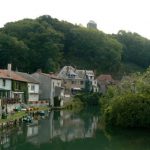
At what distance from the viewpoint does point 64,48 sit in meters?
144

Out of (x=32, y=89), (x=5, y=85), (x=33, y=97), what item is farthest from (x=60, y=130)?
(x=33, y=97)

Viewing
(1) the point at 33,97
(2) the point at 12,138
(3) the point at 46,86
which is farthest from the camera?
(3) the point at 46,86

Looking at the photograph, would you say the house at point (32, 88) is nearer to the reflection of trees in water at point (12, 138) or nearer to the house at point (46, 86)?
the house at point (46, 86)

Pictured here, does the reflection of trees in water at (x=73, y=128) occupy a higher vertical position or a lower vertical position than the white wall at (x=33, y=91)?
lower

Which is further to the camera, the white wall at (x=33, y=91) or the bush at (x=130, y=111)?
the white wall at (x=33, y=91)

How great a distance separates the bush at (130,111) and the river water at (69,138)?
133 centimetres

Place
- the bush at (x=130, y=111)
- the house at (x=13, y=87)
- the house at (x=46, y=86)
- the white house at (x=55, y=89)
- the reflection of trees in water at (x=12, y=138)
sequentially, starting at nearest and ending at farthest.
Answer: the reflection of trees in water at (x=12, y=138)
the bush at (x=130, y=111)
the house at (x=13, y=87)
the house at (x=46, y=86)
the white house at (x=55, y=89)

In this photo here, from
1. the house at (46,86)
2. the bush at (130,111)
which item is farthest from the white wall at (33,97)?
the bush at (130,111)

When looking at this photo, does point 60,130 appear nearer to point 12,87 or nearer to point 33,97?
point 12,87

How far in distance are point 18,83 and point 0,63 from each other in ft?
121

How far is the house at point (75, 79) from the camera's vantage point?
359ft

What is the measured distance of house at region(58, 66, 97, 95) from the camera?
10956 cm

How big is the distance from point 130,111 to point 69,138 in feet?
33.0

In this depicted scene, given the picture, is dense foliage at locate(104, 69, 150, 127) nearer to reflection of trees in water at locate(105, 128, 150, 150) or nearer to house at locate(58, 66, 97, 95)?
reflection of trees in water at locate(105, 128, 150, 150)
